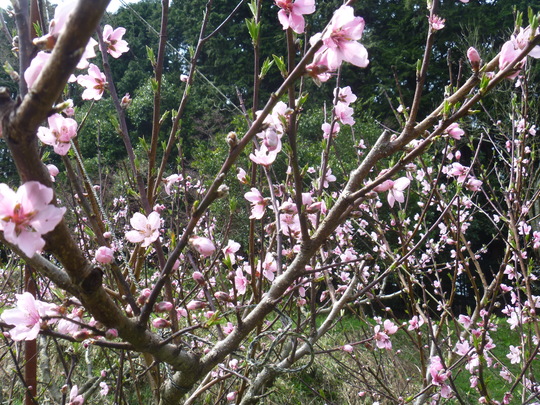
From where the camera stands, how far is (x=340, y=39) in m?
0.81

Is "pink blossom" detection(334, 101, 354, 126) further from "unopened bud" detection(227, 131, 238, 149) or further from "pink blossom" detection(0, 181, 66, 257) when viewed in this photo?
"pink blossom" detection(0, 181, 66, 257)

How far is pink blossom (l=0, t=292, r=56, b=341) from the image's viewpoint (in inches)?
34.8

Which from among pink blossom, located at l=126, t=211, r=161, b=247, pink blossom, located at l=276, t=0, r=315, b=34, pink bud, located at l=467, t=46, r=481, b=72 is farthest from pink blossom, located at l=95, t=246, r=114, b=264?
pink bud, located at l=467, t=46, r=481, b=72

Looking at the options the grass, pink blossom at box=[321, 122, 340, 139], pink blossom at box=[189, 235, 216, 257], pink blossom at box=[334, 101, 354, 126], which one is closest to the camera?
pink blossom at box=[189, 235, 216, 257]

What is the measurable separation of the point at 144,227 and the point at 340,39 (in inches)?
27.5

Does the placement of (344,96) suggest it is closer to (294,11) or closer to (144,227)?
(294,11)

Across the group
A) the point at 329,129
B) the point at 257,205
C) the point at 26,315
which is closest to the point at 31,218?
the point at 26,315

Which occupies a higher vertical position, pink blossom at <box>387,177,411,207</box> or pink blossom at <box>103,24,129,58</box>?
pink blossom at <box>103,24,129,58</box>

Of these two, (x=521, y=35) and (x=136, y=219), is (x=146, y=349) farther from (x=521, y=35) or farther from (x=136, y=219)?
(x=521, y=35)

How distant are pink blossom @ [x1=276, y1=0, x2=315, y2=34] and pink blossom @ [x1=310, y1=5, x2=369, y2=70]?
0.16 meters

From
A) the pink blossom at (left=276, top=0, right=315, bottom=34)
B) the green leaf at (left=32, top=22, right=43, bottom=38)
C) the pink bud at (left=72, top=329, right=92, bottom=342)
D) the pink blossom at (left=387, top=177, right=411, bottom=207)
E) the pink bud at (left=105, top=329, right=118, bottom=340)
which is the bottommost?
the pink bud at (left=105, top=329, right=118, bottom=340)

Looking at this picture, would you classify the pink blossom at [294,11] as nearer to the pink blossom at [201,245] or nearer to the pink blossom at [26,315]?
the pink blossom at [201,245]

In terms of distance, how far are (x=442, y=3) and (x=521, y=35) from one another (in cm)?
1209

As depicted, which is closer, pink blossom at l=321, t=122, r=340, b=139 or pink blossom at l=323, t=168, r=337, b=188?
pink blossom at l=321, t=122, r=340, b=139
